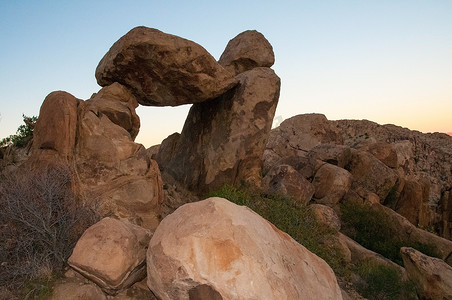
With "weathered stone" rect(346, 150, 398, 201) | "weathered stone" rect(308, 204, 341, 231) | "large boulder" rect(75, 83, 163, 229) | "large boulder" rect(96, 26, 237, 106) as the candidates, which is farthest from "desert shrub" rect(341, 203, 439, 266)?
"large boulder" rect(75, 83, 163, 229)

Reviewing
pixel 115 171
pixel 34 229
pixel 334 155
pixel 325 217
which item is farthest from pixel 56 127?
pixel 334 155

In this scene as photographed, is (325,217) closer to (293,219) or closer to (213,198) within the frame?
(293,219)

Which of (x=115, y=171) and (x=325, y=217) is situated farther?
(x=325, y=217)

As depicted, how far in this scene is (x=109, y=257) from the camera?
19.7ft

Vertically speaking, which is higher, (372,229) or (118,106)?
(118,106)

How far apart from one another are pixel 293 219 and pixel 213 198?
7.58 metres

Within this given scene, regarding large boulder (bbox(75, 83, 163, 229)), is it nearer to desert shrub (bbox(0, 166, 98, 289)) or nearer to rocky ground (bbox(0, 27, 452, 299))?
rocky ground (bbox(0, 27, 452, 299))

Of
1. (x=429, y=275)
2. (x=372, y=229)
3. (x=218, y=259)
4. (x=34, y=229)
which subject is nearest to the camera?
(x=218, y=259)

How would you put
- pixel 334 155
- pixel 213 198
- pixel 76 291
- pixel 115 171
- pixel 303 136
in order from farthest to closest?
1. pixel 303 136
2. pixel 334 155
3. pixel 115 171
4. pixel 76 291
5. pixel 213 198

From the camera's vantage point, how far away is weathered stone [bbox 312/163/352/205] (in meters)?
17.7

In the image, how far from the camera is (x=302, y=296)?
5.34 meters

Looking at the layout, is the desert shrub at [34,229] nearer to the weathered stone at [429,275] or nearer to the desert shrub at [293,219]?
the desert shrub at [293,219]

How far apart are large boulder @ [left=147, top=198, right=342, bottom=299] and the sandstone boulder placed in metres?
0.95

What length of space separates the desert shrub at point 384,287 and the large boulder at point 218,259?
580cm
